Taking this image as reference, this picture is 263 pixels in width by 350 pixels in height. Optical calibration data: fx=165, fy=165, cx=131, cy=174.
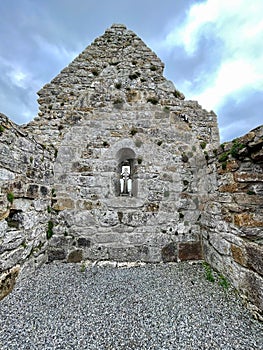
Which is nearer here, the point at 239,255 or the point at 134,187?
the point at 239,255

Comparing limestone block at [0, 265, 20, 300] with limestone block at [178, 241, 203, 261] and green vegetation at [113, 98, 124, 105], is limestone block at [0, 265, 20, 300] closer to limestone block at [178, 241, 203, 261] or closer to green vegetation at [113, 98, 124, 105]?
limestone block at [178, 241, 203, 261]

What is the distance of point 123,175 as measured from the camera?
15.4ft

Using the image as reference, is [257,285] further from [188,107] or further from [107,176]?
[188,107]

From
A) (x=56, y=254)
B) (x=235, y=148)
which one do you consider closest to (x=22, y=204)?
(x=56, y=254)

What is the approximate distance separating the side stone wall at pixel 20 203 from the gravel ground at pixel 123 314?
1.19 feet

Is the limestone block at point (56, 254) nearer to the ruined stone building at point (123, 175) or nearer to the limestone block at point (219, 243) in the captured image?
the ruined stone building at point (123, 175)

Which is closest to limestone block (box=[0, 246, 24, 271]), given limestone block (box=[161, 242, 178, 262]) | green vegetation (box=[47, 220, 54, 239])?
green vegetation (box=[47, 220, 54, 239])

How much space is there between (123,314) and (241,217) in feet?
6.85

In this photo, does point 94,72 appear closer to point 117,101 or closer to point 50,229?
point 117,101

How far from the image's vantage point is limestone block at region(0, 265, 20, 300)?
221 cm

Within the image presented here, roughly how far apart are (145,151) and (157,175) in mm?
630

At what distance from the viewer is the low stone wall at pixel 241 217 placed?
84.9 inches

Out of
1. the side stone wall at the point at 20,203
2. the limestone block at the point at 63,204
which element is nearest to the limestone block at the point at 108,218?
the limestone block at the point at 63,204

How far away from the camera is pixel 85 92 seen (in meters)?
4.14
